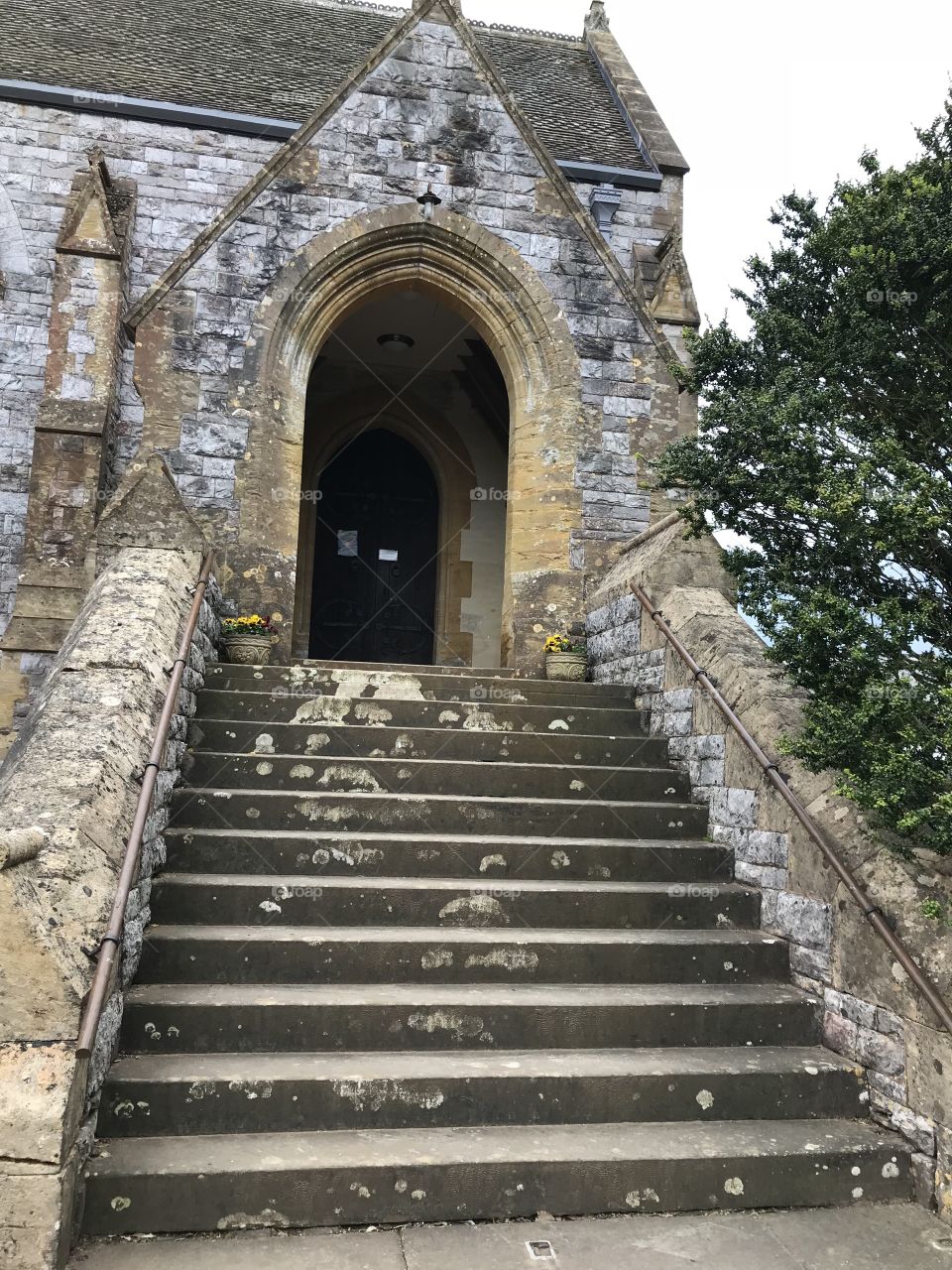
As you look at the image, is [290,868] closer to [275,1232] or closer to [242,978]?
[242,978]

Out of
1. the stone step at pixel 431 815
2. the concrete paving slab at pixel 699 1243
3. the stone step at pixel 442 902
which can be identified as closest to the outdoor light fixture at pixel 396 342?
the stone step at pixel 431 815

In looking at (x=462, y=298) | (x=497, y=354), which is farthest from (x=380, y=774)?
(x=462, y=298)

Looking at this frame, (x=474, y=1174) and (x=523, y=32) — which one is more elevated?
(x=523, y=32)

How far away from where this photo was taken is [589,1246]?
10.2 ft

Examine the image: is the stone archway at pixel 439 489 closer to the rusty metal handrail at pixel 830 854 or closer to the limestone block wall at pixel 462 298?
the limestone block wall at pixel 462 298

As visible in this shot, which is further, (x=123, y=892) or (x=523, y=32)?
(x=523, y=32)

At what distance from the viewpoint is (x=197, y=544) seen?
662 centimetres

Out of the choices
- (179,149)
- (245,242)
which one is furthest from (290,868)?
(179,149)

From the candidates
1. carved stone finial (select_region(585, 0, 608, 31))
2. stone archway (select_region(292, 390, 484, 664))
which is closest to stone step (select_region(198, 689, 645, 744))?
stone archway (select_region(292, 390, 484, 664))

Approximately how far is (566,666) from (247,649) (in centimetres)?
258

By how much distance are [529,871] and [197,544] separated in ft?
11.0

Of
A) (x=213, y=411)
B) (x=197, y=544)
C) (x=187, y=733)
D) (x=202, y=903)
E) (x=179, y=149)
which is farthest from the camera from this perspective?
(x=179, y=149)

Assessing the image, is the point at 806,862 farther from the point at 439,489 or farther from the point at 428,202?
the point at 439,489

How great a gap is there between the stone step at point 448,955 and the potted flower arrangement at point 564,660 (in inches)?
135
